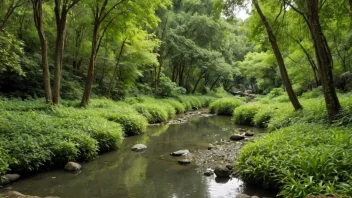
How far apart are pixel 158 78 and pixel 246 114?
505 inches

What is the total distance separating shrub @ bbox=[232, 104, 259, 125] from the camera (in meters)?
18.5

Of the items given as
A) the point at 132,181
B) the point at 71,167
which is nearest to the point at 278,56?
the point at 132,181

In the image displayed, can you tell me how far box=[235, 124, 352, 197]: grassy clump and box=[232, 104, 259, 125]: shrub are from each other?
9.84m

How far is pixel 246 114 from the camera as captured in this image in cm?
1862

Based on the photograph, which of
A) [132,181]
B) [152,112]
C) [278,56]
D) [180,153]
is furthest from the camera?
[152,112]

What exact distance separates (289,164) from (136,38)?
16506 mm

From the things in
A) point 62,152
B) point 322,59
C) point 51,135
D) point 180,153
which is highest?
point 322,59

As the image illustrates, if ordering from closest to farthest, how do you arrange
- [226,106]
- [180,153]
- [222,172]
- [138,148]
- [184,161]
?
[222,172]
[184,161]
[180,153]
[138,148]
[226,106]

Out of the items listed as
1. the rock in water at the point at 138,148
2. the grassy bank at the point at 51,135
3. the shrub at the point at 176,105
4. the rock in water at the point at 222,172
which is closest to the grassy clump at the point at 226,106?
the shrub at the point at 176,105

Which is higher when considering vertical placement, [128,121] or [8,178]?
[128,121]

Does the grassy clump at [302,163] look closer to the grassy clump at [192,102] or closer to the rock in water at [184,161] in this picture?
the rock in water at [184,161]

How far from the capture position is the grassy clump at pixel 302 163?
17.3 feet

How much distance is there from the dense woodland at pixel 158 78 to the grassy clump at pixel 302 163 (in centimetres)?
3

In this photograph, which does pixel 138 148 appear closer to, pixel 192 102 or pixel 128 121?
pixel 128 121
